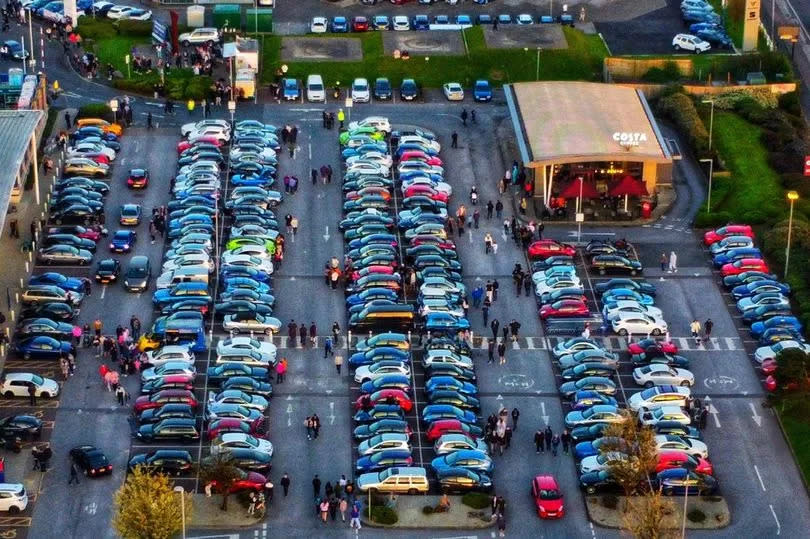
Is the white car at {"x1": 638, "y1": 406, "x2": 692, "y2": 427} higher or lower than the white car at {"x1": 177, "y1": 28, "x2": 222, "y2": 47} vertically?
lower

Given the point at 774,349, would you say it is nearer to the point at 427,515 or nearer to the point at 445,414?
the point at 445,414

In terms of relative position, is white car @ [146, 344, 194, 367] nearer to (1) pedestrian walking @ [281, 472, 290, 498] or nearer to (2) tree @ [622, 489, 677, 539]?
(1) pedestrian walking @ [281, 472, 290, 498]

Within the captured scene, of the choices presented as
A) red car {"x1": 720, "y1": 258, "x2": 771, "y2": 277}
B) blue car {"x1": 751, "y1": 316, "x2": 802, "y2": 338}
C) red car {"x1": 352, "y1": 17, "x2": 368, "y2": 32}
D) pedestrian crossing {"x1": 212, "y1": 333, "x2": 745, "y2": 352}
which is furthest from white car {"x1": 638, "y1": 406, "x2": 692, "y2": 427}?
red car {"x1": 352, "y1": 17, "x2": 368, "y2": 32}

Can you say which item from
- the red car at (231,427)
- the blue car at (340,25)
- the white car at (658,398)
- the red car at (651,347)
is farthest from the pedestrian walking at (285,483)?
the blue car at (340,25)

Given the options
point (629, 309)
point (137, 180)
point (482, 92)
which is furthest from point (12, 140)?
point (629, 309)

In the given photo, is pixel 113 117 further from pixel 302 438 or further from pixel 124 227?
pixel 302 438

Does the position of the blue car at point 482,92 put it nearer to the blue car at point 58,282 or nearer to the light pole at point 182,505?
the blue car at point 58,282
